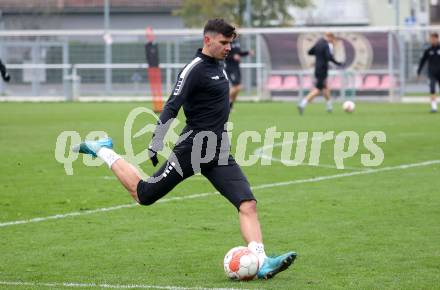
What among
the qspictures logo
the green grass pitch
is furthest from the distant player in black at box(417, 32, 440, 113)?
the green grass pitch

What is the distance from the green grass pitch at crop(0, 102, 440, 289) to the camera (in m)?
8.82

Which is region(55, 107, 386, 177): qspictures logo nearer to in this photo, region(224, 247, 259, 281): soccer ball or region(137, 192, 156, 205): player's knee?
region(137, 192, 156, 205): player's knee

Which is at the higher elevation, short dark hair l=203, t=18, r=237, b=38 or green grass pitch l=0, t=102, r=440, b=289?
short dark hair l=203, t=18, r=237, b=38

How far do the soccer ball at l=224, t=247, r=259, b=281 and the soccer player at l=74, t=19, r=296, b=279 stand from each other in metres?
0.07

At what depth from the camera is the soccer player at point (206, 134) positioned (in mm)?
8828

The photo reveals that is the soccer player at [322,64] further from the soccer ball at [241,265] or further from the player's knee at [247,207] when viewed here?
the soccer ball at [241,265]

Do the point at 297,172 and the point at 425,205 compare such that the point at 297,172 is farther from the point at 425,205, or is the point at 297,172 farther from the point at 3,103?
the point at 3,103

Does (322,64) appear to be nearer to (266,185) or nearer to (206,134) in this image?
(266,185)

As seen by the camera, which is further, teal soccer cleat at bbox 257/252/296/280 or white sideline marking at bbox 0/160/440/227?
white sideline marking at bbox 0/160/440/227

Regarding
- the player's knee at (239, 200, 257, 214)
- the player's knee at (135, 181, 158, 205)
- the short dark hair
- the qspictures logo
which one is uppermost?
the short dark hair

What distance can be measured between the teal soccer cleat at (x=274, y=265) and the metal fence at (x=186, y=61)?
33977 mm

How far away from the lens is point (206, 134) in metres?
9.02

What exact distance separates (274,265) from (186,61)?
38148 mm

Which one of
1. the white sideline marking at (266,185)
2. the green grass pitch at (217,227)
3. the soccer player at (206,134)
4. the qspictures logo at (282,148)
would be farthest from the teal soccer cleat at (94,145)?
the qspictures logo at (282,148)
